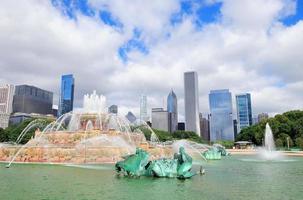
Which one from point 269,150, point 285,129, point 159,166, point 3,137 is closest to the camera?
point 159,166

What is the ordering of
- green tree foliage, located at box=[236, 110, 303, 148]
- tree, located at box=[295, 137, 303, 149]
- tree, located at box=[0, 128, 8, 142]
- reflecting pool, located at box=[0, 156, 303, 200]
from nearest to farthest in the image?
reflecting pool, located at box=[0, 156, 303, 200] < tree, located at box=[295, 137, 303, 149] < green tree foliage, located at box=[236, 110, 303, 148] < tree, located at box=[0, 128, 8, 142]

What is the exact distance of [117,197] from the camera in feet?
41.7

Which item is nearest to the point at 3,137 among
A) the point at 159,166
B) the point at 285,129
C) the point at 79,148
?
the point at 79,148

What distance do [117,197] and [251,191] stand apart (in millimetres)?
6265

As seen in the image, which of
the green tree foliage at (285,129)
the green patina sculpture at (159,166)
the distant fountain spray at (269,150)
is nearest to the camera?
the green patina sculpture at (159,166)

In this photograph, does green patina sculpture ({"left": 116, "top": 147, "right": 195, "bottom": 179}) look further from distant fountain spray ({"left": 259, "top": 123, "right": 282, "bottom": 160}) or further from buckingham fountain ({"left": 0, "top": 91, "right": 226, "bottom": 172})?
distant fountain spray ({"left": 259, "top": 123, "right": 282, "bottom": 160})

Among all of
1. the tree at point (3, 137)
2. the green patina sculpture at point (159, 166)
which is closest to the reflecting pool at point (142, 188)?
the green patina sculpture at point (159, 166)

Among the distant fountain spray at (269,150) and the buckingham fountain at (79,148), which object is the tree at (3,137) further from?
the distant fountain spray at (269,150)

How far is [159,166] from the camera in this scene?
18.9m

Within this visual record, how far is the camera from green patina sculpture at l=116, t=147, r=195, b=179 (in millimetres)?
18625

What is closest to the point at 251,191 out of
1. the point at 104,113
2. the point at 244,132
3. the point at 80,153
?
the point at 80,153

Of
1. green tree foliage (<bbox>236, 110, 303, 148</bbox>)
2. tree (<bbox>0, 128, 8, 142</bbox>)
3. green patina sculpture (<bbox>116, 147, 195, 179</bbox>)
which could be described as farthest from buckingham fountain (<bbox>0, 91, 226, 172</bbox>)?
tree (<bbox>0, 128, 8, 142</bbox>)

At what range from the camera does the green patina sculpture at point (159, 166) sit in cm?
1862

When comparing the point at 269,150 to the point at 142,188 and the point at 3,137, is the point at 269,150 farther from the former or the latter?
the point at 3,137
